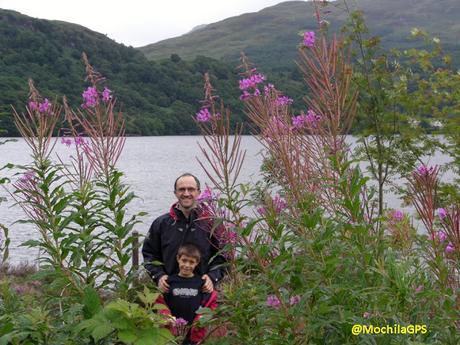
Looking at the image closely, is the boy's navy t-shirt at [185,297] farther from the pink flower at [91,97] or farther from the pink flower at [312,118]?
the pink flower at [312,118]

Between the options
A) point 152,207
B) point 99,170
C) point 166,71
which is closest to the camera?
point 99,170

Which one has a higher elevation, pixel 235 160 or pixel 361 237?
pixel 235 160

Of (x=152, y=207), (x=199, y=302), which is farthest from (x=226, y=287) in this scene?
(x=152, y=207)

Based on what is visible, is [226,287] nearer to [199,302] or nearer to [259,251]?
[259,251]

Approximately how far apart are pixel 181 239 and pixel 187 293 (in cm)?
50

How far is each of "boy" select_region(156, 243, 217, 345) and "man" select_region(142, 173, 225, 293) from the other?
7cm

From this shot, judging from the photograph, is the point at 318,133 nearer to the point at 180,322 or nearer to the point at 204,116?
the point at 204,116

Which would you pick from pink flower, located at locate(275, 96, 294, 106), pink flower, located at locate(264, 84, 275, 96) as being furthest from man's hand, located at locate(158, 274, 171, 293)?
pink flower, located at locate(264, 84, 275, 96)

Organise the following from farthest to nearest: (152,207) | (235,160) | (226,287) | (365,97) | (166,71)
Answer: (166,71), (152,207), (365,97), (226,287), (235,160)

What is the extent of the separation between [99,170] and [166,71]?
145999mm

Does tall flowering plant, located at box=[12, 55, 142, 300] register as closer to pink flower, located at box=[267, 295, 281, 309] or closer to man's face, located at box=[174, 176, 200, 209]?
man's face, located at box=[174, 176, 200, 209]

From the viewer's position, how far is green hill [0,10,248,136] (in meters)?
128

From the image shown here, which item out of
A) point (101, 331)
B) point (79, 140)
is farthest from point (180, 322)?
point (101, 331)

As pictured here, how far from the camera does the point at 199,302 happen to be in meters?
6.17
